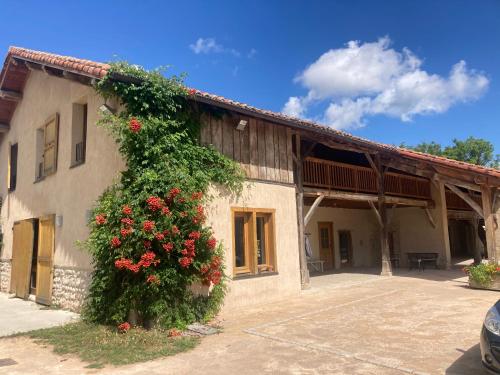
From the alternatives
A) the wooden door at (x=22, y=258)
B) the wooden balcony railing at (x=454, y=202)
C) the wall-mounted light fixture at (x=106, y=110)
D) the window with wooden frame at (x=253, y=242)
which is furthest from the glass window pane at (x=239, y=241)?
the wooden balcony railing at (x=454, y=202)

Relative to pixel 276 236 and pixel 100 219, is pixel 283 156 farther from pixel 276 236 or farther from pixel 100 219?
pixel 100 219

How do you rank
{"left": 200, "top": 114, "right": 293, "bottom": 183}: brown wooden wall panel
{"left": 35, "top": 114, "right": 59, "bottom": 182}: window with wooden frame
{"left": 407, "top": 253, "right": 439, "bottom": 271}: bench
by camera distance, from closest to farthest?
{"left": 200, "top": 114, "right": 293, "bottom": 183}: brown wooden wall panel < {"left": 35, "top": 114, "right": 59, "bottom": 182}: window with wooden frame < {"left": 407, "top": 253, "right": 439, "bottom": 271}: bench

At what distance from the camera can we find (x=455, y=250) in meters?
21.7

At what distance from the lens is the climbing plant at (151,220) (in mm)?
6727

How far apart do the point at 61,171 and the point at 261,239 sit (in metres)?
5.27

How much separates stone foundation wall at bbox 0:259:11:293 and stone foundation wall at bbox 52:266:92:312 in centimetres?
400

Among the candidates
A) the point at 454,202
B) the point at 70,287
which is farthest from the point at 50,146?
the point at 454,202

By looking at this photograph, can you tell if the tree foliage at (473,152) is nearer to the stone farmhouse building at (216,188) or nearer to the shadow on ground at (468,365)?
the stone farmhouse building at (216,188)

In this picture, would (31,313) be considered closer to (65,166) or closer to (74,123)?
(65,166)

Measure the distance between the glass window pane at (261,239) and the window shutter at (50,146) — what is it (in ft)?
17.9

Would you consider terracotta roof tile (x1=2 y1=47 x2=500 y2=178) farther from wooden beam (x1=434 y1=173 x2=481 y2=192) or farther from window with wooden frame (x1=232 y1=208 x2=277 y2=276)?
window with wooden frame (x1=232 y1=208 x2=277 y2=276)

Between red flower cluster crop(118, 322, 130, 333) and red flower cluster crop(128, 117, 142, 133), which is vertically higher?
red flower cluster crop(128, 117, 142, 133)

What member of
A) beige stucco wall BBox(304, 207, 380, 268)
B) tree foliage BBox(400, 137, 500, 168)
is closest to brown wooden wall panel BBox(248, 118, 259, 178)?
beige stucco wall BBox(304, 207, 380, 268)

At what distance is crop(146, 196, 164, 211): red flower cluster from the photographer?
6.64 m
